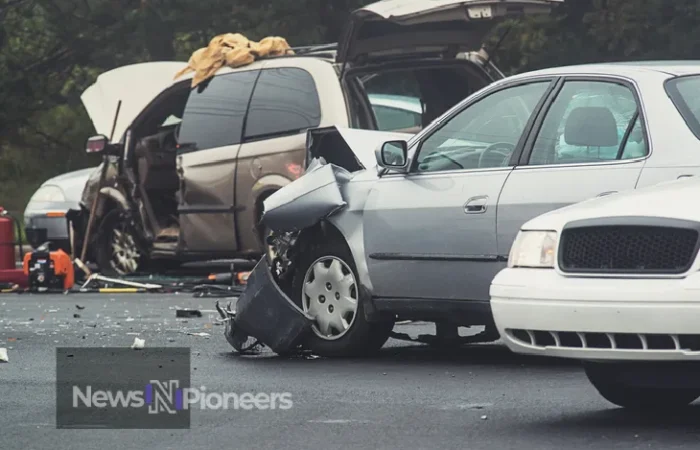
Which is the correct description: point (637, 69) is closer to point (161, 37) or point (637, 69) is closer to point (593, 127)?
point (593, 127)

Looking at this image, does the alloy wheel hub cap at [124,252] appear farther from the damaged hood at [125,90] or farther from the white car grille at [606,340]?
the white car grille at [606,340]

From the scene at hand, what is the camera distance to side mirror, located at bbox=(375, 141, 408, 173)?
9.44 metres

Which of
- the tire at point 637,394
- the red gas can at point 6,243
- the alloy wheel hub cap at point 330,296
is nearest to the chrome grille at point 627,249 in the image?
the tire at point 637,394

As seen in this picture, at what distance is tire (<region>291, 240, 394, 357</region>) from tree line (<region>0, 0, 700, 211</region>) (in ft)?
37.3

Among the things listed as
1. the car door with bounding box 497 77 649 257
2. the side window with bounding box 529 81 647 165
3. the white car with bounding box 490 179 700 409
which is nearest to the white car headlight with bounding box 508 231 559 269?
the white car with bounding box 490 179 700 409

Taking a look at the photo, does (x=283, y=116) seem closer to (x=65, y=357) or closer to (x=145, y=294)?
(x=145, y=294)

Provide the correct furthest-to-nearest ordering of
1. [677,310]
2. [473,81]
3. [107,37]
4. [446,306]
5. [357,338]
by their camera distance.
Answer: [107,37]
[473,81]
[357,338]
[446,306]
[677,310]

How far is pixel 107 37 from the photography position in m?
24.2

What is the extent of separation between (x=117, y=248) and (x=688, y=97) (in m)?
8.93

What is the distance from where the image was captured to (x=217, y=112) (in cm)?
1466

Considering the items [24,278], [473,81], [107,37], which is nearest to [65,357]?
[473,81]

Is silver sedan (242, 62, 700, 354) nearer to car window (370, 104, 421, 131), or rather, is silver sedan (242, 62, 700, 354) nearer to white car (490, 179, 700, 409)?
white car (490, 179, 700, 409)

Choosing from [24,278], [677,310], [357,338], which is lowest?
[24,278]

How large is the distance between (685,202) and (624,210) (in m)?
0.24
